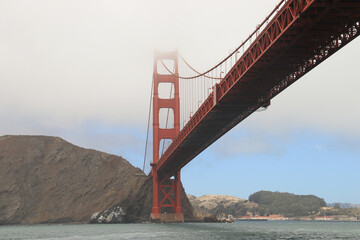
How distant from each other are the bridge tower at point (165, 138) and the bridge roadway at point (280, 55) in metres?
27.6

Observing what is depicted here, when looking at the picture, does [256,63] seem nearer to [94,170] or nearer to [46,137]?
[94,170]

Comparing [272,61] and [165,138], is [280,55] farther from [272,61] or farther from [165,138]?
[165,138]

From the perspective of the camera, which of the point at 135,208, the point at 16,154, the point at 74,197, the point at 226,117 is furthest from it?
the point at 16,154

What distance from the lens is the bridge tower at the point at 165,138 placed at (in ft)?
251

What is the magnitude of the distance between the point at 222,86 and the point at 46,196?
68607mm

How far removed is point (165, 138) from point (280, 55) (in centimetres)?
4989

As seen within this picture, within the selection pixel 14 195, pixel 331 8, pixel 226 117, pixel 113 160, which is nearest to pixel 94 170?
pixel 113 160

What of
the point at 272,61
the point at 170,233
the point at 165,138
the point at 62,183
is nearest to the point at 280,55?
the point at 272,61

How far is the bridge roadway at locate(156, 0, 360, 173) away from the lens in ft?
72.0

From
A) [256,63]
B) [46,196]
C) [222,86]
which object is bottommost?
[256,63]

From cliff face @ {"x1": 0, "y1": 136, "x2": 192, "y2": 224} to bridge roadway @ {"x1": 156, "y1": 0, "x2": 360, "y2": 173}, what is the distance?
44.0 m

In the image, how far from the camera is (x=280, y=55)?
2761 cm

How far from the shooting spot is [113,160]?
330 feet

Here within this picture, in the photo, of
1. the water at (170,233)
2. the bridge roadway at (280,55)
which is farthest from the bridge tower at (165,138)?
the bridge roadway at (280,55)
